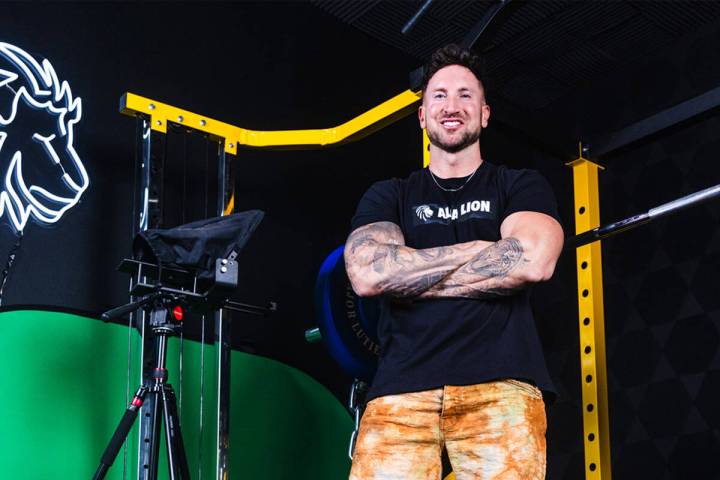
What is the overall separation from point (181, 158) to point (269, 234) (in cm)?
55

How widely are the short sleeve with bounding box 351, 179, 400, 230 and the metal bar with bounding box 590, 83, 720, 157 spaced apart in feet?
3.62

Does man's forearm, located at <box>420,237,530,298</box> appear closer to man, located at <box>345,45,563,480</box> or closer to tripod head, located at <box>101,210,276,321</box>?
man, located at <box>345,45,563,480</box>

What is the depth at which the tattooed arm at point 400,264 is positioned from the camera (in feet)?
6.97

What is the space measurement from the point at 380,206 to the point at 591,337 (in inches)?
44.8

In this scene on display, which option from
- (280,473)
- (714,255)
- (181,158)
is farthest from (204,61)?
(714,255)

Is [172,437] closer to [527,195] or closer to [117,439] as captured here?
[117,439]

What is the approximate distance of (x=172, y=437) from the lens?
9.34ft

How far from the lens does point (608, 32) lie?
519 centimetres

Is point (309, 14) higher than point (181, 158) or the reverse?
higher

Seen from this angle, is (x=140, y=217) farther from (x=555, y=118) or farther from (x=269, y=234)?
(x=555, y=118)

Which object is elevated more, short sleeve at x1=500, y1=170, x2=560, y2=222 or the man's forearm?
short sleeve at x1=500, y1=170, x2=560, y2=222

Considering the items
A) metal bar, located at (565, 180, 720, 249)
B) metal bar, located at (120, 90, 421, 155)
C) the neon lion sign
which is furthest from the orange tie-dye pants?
the neon lion sign

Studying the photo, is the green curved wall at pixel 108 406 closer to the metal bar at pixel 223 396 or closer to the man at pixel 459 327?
the metal bar at pixel 223 396

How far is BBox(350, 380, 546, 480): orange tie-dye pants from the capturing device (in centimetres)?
201
